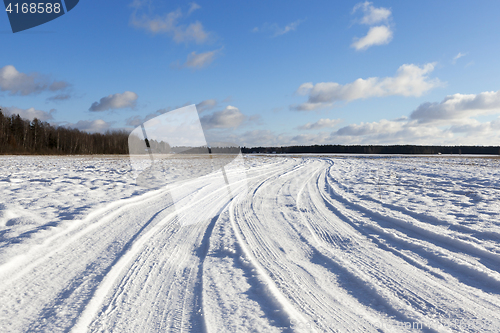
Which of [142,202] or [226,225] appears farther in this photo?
[142,202]

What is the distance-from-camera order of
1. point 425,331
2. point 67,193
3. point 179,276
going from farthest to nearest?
point 67,193
point 179,276
point 425,331

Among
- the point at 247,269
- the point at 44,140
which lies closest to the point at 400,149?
the point at 44,140

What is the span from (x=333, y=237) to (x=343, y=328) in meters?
2.31

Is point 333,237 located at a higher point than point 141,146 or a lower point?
lower

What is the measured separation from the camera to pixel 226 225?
197 inches

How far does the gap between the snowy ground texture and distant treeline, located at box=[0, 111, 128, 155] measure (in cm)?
5493

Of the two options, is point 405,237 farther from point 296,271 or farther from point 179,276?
point 179,276

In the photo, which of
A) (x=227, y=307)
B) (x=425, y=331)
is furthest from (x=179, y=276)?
(x=425, y=331)

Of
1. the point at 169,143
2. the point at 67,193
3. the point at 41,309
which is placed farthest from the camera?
the point at 67,193

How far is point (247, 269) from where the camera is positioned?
3.18 meters

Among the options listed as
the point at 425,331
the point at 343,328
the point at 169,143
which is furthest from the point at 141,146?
the point at 425,331

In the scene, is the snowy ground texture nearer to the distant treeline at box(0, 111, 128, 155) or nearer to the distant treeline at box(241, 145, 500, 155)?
the distant treeline at box(0, 111, 128, 155)

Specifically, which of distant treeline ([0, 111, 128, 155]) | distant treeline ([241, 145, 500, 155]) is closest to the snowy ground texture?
distant treeline ([0, 111, 128, 155])

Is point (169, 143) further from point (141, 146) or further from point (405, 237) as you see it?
point (405, 237)
